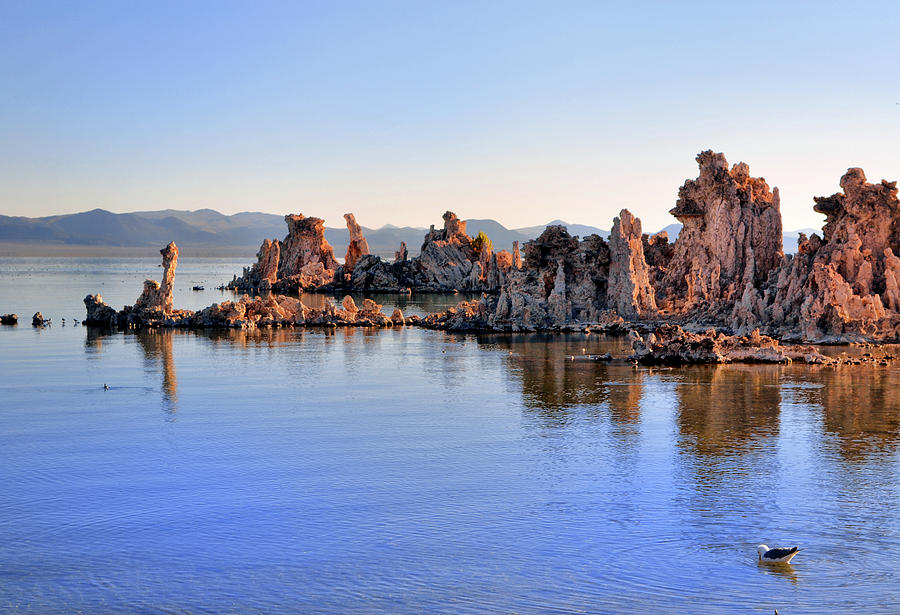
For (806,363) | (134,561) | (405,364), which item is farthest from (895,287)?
(134,561)

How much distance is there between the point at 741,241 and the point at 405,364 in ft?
93.1

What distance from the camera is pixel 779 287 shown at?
5722cm

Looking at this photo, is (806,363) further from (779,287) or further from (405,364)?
(405,364)

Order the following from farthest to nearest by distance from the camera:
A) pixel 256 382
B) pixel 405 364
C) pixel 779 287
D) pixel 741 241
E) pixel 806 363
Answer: pixel 741 241 → pixel 779 287 → pixel 405 364 → pixel 806 363 → pixel 256 382

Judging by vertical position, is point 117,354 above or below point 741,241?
below

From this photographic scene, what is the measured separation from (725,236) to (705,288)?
3.99 metres

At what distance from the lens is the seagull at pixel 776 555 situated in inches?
725

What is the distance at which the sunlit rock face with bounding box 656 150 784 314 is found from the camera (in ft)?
214

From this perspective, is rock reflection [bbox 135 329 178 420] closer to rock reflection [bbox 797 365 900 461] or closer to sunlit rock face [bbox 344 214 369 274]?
rock reflection [bbox 797 365 900 461]

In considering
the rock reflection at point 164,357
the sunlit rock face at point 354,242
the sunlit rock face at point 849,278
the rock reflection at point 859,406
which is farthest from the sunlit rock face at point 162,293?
the sunlit rock face at point 354,242

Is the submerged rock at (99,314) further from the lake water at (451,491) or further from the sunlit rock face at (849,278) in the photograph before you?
the sunlit rock face at (849,278)

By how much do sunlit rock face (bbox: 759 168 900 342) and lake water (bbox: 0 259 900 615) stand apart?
9.07m

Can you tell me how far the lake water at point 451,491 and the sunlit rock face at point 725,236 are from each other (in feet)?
66.6

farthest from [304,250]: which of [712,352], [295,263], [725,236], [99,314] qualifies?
[712,352]
